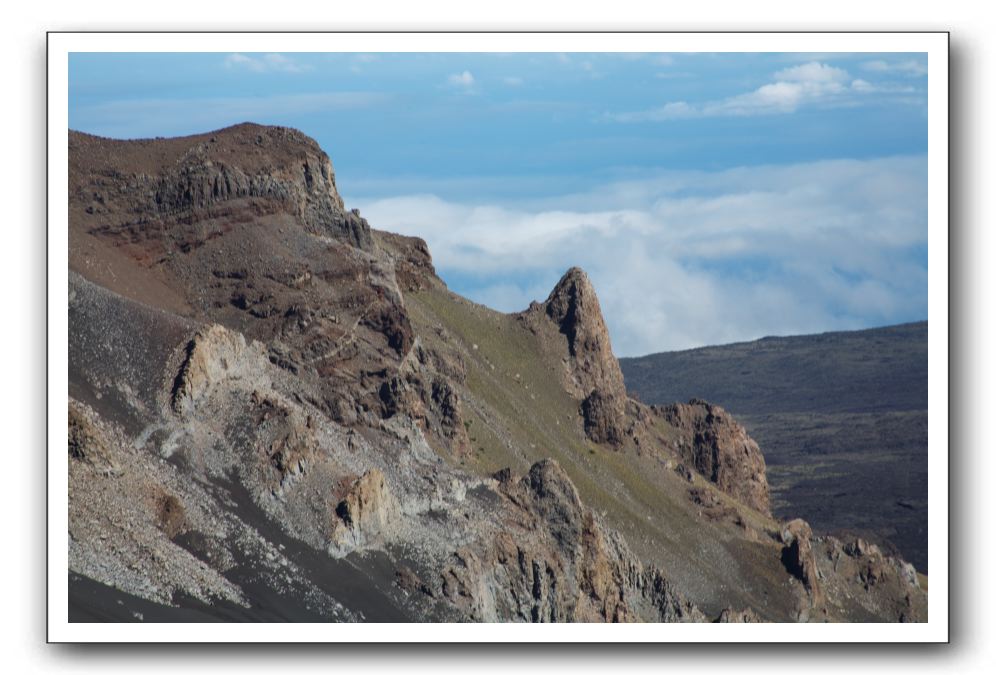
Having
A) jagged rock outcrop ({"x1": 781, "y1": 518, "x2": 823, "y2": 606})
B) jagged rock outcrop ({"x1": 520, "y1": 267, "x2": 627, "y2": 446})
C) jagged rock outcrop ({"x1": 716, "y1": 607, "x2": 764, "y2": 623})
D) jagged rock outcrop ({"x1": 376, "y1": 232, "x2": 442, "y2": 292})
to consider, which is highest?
jagged rock outcrop ({"x1": 376, "y1": 232, "x2": 442, "y2": 292})

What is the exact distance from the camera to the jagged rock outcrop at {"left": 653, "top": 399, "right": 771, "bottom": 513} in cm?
15300

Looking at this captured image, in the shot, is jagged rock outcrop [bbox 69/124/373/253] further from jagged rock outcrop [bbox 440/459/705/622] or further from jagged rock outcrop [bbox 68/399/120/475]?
jagged rock outcrop [bbox 68/399/120/475]

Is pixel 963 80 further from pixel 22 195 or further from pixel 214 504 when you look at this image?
pixel 214 504

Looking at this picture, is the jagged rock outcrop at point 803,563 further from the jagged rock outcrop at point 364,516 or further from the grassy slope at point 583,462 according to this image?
the jagged rock outcrop at point 364,516

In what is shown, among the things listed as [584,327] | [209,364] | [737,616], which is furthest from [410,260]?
[209,364]

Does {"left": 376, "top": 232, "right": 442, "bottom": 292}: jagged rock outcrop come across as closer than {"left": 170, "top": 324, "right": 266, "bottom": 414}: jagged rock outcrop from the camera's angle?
No

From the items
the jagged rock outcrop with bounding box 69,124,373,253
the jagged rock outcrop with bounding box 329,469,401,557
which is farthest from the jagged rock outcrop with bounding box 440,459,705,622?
the jagged rock outcrop with bounding box 69,124,373,253

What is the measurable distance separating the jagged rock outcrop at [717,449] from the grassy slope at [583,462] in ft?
27.9

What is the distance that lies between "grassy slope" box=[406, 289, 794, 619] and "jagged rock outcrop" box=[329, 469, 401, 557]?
22.2 metres

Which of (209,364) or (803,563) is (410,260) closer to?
(803,563)

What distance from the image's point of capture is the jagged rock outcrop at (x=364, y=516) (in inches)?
3494
